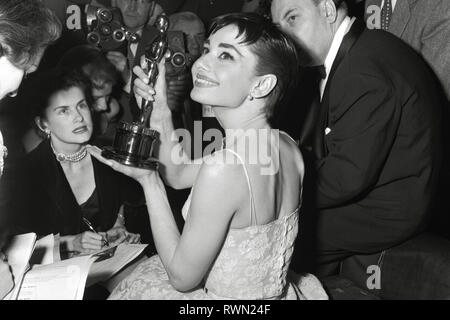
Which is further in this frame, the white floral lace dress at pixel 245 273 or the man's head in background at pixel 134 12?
the man's head in background at pixel 134 12

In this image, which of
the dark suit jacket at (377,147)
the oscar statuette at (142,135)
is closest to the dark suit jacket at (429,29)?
the dark suit jacket at (377,147)

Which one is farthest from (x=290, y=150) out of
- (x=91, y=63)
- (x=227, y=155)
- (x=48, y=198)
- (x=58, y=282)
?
(x=91, y=63)

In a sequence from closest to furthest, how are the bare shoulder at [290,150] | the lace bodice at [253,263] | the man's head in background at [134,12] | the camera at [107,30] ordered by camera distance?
1. the lace bodice at [253,263]
2. the bare shoulder at [290,150]
3. the camera at [107,30]
4. the man's head in background at [134,12]

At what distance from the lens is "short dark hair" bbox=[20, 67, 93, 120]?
2350mm

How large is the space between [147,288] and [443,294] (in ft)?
3.40

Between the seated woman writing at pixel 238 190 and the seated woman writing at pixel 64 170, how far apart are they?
773 millimetres

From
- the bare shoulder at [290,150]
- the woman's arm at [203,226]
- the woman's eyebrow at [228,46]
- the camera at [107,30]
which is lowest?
the woman's arm at [203,226]

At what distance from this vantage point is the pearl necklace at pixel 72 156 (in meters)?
2.36

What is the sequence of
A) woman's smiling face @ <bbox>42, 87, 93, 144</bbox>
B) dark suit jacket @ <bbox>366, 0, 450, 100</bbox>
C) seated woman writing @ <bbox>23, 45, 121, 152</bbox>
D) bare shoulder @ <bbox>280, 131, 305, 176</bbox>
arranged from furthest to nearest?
dark suit jacket @ <bbox>366, 0, 450, 100</bbox> → seated woman writing @ <bbox>23, 45, 121, 152</bbox> → woman's smiling face @ <bbox>42, 87, 93, 144</bbox> → bare shoulder @ <bbox>280, 131, 305, 176</bbox>

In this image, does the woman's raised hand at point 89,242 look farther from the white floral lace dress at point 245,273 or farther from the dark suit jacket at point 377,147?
the dark suit jacket at point 377,147

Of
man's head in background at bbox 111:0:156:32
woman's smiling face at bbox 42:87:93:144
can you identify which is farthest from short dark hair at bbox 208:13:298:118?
man's head in background at bbox 111:0:156:32

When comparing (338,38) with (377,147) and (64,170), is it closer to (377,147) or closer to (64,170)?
(377,147)

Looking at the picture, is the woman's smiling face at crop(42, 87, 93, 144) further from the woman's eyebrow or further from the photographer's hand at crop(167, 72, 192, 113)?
the woman's eyebrow
